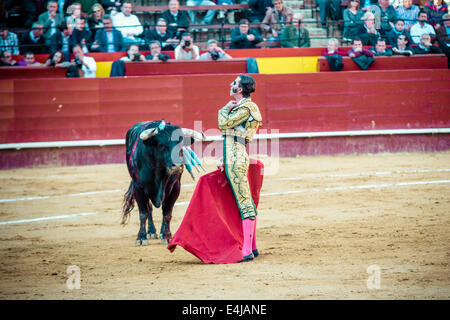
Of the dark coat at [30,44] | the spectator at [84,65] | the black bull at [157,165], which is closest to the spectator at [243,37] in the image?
the spectator at [84,65]

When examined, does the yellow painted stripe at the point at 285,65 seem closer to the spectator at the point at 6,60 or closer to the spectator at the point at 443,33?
the spectator at the point at 443,33

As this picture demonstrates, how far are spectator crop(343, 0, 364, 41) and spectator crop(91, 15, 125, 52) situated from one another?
383cm

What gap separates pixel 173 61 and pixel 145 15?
109 inches

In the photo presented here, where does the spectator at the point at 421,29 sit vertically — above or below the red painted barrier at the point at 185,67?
above

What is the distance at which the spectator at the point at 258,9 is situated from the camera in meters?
12.3

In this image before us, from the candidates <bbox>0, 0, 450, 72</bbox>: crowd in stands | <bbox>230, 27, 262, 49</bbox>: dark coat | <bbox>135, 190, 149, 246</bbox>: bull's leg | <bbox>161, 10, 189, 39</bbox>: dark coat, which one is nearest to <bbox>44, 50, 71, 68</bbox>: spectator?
<bbox>0, 0, 450, 72</bbox>: crowd in stands

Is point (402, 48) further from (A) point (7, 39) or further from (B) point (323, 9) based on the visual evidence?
(A) point (7, 39)

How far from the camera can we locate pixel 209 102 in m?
11.2

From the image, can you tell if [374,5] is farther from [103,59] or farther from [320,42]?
[103,59]

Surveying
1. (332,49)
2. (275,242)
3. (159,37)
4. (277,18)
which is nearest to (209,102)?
(159,37)

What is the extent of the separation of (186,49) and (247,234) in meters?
6.69

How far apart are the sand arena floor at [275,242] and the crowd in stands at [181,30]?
94.2 inches

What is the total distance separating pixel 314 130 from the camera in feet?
37.6

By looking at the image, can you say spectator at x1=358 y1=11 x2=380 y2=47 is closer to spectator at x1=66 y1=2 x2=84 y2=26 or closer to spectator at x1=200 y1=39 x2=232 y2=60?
spectator at x1=200 y1=39 x2=232 y2=60
